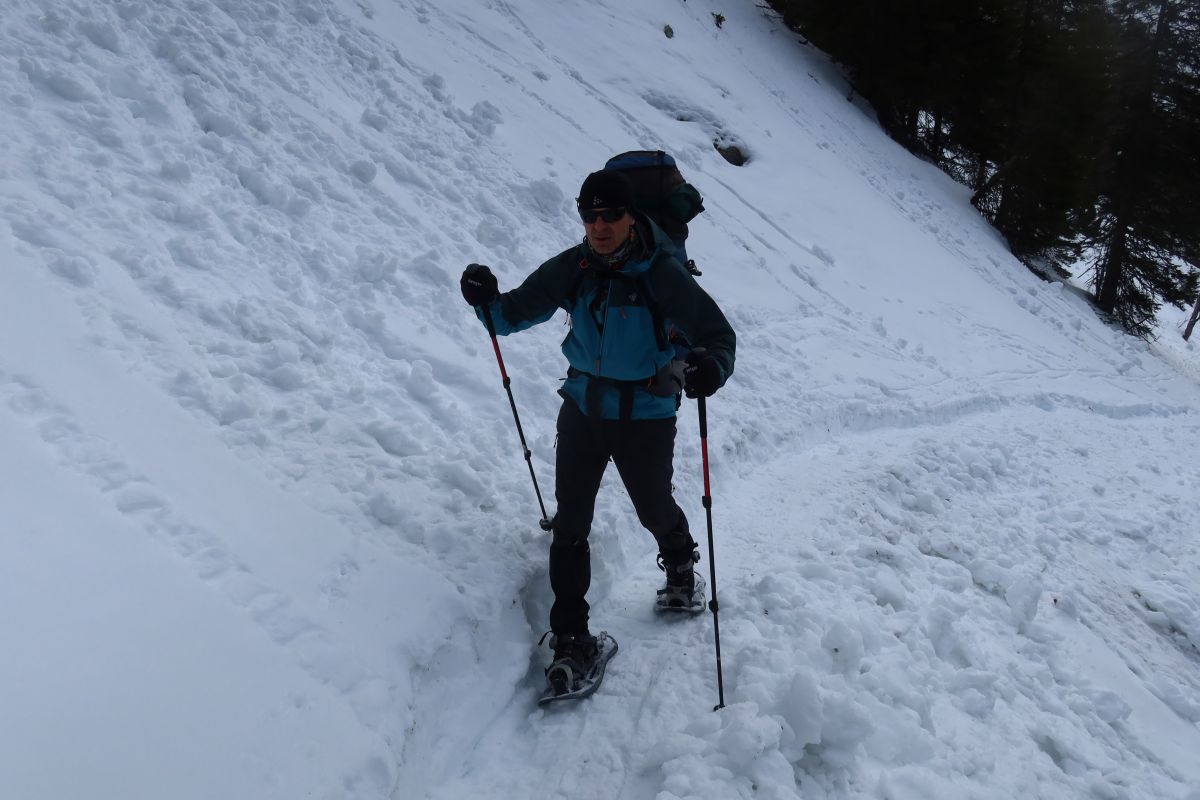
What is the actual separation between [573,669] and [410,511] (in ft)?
3.74

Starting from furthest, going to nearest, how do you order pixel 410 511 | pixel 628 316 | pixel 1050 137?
1. pixel 1050 137
2. pixel 410 511
3. pixel 628 316

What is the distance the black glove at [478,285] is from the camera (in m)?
3.42

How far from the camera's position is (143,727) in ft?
7.51

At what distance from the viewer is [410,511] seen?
3.75 metres

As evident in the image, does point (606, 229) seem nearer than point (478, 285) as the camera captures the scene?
Yes

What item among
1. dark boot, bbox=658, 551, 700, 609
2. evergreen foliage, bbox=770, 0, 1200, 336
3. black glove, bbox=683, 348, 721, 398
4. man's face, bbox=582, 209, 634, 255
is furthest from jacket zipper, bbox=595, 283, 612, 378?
evergreen foliage, bbox=770, 0, 1200, 336

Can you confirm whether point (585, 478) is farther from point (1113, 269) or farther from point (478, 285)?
point (1113, 269)

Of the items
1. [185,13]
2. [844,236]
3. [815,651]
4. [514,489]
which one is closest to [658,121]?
[844,236]

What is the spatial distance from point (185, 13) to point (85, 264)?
4659mm

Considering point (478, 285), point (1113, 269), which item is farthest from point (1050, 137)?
point (478, 285)

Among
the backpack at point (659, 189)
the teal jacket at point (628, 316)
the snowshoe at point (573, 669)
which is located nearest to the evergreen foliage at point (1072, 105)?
the backpack at point (659, 189)

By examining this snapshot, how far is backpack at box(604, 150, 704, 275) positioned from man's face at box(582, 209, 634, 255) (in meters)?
0.54

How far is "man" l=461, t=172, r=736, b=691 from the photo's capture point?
120 inches

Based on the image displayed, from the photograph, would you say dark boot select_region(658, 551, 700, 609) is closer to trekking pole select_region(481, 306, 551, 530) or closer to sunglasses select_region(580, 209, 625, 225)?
trekking pole select_region(481, 306, 551, 530)
